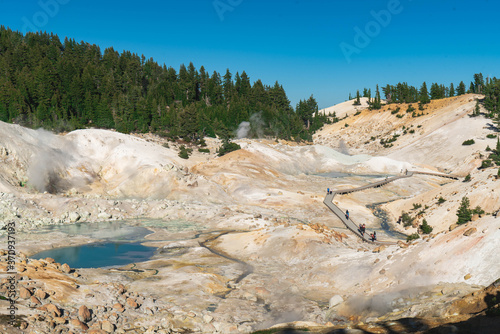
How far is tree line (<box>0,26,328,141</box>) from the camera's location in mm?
97125

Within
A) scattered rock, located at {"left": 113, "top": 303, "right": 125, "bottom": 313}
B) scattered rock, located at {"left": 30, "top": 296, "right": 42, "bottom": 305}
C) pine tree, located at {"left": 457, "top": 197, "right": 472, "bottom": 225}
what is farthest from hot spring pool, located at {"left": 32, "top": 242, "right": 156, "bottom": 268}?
pine tree, located at {"left": 457, "top": 197, "right": 472, "bottom": 225}

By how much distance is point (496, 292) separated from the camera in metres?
14.1

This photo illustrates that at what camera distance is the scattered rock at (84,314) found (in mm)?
18188

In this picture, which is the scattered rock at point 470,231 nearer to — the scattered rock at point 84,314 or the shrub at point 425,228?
the shrub at point 425,228

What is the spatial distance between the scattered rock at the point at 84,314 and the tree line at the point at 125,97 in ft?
214

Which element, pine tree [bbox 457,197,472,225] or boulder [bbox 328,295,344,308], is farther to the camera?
pine tree [bbox 457,197,472,225]

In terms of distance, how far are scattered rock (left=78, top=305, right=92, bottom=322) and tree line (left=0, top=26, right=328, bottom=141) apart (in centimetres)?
6509

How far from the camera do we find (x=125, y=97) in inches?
4377

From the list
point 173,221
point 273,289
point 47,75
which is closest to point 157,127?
point 47,75

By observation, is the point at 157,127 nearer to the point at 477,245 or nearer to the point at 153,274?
the point at 153,274

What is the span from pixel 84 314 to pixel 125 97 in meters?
102

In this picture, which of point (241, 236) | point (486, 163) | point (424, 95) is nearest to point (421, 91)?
point (424, 95)

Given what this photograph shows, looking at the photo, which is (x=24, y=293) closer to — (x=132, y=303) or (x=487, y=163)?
(x=132, y=303)

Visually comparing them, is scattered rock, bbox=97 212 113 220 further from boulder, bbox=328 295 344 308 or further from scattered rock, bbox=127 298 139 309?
boulder, bbox=328 295 344 308
